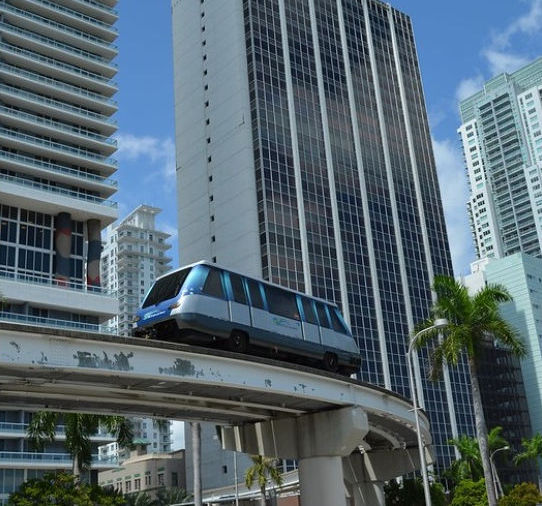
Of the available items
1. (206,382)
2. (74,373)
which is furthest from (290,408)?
(74,373)

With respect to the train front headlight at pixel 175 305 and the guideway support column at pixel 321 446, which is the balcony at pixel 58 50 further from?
the train front headlight at pixel 175 305

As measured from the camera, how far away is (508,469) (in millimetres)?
131125

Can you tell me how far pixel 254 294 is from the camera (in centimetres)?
2955

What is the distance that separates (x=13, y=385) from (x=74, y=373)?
3173 mm

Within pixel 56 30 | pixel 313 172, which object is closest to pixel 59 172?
pixel 56 30

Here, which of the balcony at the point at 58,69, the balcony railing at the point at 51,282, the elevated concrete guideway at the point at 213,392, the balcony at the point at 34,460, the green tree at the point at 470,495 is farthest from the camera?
the balcony at the point at 58,69

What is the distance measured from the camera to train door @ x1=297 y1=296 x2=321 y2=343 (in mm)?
32219

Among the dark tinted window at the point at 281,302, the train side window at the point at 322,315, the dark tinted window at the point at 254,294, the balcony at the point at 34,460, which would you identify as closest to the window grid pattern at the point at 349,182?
the balcony at the point at 34,460

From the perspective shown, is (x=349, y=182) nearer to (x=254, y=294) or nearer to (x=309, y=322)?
(x=309, y=322)

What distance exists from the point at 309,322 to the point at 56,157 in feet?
190

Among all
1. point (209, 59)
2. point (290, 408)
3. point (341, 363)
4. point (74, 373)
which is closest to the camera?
point (74, 373)

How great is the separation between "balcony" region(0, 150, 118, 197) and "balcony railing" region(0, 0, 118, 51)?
15.2 m

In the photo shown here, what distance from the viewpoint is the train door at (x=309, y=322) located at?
32.2 m

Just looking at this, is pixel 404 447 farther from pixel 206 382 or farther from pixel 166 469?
pixel 166 469
